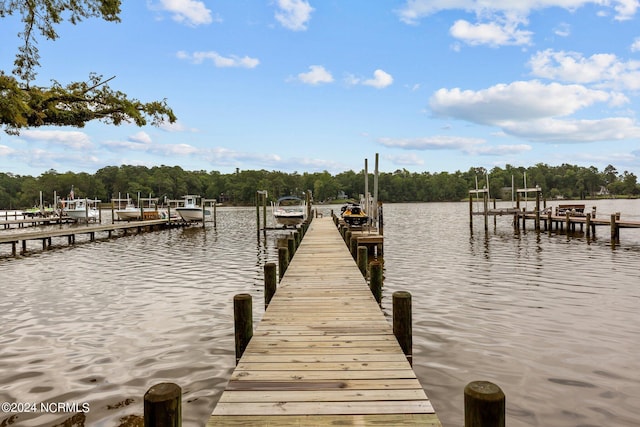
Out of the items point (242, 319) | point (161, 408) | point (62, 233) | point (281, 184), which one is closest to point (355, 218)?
point (62, 233)

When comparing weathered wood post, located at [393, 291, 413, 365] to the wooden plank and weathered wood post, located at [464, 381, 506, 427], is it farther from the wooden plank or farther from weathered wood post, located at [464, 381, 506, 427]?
weathered wood post, located at [464, 381, 506, 427]

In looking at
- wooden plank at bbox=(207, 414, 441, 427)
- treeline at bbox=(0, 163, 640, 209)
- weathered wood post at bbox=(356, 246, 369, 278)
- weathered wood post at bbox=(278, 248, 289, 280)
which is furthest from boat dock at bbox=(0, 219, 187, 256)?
treeline at bbox=(0, 163, 640, 209)

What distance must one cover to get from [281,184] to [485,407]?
155183mm

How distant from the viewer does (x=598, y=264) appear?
1839cm

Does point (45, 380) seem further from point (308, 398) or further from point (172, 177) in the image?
point (172, 177)

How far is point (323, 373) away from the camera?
4898mm

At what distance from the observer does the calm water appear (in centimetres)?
644

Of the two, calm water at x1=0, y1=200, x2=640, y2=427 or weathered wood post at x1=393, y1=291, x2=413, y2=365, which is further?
calm water at x1=0, y1=200, x2=640, y2=427

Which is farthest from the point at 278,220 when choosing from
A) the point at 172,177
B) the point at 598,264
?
the point at 172,177

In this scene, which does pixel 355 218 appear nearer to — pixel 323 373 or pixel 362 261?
pixel 362 261

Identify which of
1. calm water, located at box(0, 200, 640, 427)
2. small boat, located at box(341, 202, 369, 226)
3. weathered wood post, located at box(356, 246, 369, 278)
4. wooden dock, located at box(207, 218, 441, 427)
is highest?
small boat, located at box(341, 202, 369, 226)

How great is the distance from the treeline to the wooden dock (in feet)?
438

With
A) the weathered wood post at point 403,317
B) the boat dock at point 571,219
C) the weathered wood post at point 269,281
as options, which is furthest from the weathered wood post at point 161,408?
the boat dock at point 571,219

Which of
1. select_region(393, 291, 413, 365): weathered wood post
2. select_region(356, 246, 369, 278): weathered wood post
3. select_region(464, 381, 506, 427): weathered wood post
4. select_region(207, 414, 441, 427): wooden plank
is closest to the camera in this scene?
select_region(464, 381, 506, 427): weathered wood post
